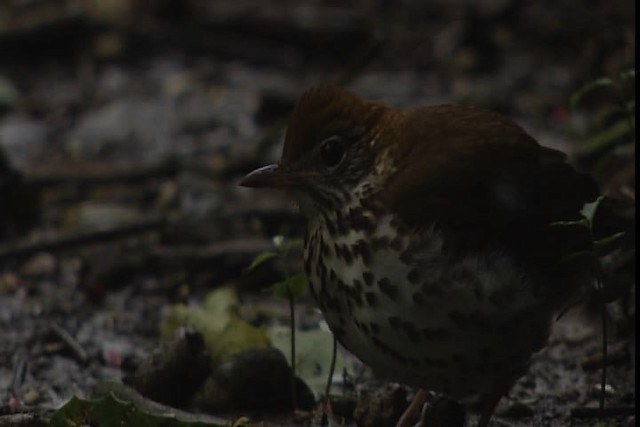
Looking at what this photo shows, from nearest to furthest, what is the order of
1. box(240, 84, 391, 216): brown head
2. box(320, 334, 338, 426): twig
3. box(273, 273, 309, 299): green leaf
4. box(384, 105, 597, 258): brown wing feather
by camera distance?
box(384, 105, 597, 258): brown wing feather < box(240, 84, 391, 216): brown head < box(273, 273, 309, 299): green leaf < box(320, 334, 338, 426): twig

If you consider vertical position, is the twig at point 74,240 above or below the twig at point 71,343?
above

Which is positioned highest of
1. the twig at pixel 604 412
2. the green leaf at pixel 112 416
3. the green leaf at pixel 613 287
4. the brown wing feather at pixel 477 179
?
the brown wing feather at pixel 477 179

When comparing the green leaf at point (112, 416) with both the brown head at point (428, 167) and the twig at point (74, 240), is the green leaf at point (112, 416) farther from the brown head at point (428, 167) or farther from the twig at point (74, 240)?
the twig at point (74, 240)

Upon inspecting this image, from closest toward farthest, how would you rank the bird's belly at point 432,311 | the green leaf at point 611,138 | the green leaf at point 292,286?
the bird's belly at point 432,311
the green leaf at point 292,286
the green leaf at point 611,138

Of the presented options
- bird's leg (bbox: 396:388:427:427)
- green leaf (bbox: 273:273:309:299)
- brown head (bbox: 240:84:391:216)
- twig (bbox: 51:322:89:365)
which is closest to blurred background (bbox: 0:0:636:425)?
twig (bbox: 51:322:89:365)

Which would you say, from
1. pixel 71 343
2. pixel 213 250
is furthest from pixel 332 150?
pixel 213 250

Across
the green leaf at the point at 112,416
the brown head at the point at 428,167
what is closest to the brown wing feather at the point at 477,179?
A: the brown head at the point at 428,167

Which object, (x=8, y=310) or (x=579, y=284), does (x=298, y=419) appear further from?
(x=8, y=310)

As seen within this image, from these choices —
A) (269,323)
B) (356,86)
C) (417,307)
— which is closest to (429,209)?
(417,307)

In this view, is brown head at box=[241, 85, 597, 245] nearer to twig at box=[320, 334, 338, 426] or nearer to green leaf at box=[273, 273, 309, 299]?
green leaf at box=[273, 273, 309, 299]
